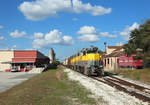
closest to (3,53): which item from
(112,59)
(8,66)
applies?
(8,66)

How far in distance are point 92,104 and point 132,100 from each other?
87.7 inches

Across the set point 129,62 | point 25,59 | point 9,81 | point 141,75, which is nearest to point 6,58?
point 25,59

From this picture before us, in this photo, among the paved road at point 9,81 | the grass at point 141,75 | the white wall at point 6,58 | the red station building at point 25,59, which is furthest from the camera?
the white wall at point 6,58

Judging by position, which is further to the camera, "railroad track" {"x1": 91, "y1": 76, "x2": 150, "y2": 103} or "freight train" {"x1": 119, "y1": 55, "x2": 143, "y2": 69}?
"freight train" {"x1": 119, "y1": 55, "x2": 143, "y2": 69}

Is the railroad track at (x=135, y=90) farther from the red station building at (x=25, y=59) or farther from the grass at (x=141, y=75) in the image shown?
the red station building at (x=25, y=59)

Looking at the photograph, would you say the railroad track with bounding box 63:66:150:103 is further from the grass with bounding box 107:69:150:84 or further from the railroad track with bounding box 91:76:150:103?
the grass with bounding box 107:69:150:84

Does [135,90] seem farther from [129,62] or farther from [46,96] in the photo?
[129,62]

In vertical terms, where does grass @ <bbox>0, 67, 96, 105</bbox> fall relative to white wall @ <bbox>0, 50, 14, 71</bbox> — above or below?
below

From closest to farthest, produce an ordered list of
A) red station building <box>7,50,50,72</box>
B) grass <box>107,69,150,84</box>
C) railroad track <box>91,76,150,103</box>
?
railroad track <box>91,76,150,103</box> < grass <box>107,69,150,84</box> < red station building <box>7,50,50,72</box>

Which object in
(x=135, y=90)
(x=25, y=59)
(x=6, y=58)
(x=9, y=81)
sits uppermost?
(x=6, y=58)

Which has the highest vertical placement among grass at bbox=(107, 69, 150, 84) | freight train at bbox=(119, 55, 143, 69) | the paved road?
freight train at bbox=(119, 55, 143, 69)

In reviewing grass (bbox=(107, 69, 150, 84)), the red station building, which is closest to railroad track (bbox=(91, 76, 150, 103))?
grass (bbox=(107, 69, 150, 84))

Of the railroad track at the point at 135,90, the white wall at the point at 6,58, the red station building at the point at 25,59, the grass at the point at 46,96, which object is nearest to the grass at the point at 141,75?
the railroad track at the point at 135,90

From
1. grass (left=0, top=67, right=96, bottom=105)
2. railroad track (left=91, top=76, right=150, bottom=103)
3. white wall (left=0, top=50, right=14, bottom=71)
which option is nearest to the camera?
grass (left=0, top=67, right=96, bottom=105)
